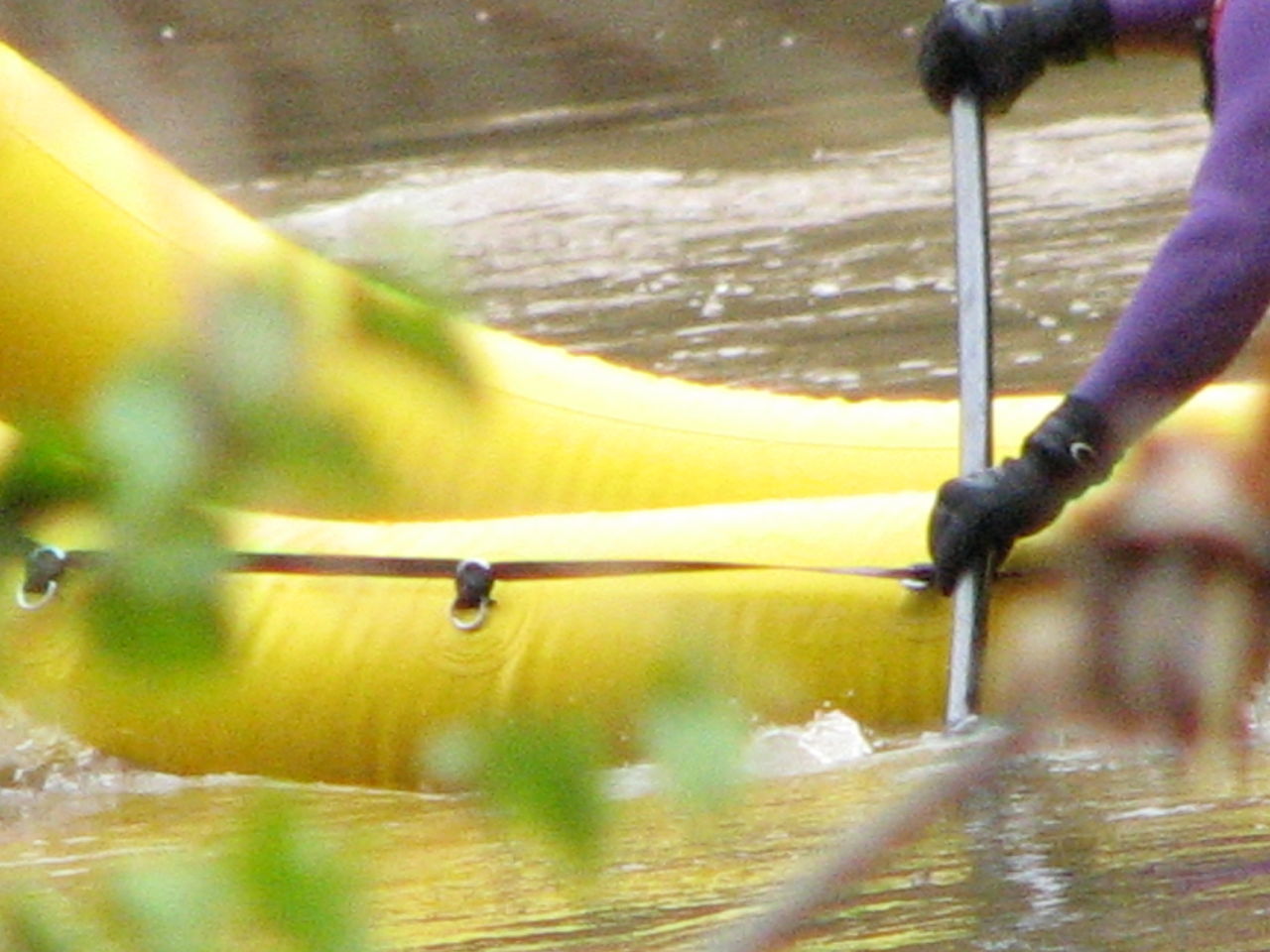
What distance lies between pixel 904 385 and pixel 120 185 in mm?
4786

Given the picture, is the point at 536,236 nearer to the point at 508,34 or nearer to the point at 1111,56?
the point at 1111,56

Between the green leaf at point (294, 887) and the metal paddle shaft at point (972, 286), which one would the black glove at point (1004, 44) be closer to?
the metal paddle shaft at point (972, 286)

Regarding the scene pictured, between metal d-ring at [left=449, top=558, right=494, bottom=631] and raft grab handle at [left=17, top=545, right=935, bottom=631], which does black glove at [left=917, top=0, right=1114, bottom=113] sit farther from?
metal d-ring at [left=449, top=558, right=494, bottom=631]

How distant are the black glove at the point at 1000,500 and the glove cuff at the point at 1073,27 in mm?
929

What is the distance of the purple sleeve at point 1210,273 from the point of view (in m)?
2.26

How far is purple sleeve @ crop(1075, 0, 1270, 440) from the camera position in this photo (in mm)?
2256

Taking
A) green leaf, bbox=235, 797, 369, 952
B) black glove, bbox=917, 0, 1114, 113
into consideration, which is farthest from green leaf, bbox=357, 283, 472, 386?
black glove, bbox=917, 0, 1114, 113

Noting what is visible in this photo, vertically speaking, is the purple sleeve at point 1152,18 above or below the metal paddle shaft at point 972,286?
above

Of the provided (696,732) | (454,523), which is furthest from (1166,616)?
(454,523)

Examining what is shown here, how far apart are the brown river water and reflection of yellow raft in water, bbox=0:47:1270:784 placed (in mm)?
31

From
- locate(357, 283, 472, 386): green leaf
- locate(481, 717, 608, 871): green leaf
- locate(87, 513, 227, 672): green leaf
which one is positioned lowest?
locate(481, 717, 608, 871): green leaf

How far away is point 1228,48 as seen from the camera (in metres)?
1.92

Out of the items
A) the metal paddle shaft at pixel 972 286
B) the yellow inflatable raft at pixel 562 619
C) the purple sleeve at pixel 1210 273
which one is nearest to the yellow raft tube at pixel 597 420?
the yellow inflatable raft at pixel 562 619

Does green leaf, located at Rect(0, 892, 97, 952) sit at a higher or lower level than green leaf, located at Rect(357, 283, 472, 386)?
lower
